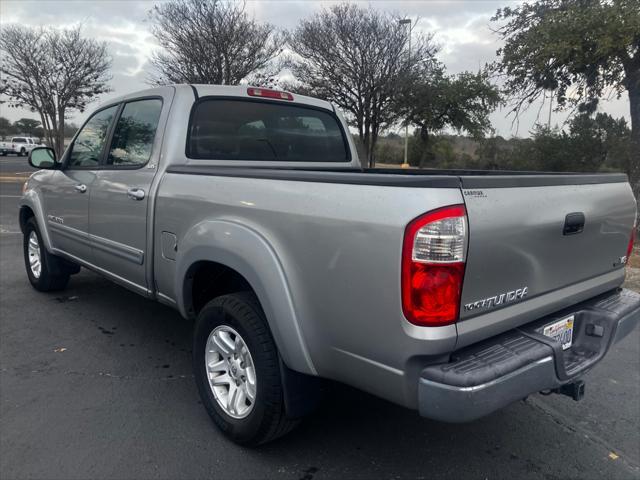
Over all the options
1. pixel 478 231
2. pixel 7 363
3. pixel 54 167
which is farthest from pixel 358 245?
pixel 54 167

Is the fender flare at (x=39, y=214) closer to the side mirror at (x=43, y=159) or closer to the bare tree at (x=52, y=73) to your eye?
the side mirror at (x=43, y=159)

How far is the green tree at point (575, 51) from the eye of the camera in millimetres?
9383

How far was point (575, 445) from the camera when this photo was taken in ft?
9.39

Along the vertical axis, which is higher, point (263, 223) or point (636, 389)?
point (263, 223)

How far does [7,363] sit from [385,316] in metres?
3.10

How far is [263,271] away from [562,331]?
1.48 m

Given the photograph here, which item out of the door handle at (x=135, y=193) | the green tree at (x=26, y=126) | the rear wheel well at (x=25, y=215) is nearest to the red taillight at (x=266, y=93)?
the door handle at (x=135, y=193)

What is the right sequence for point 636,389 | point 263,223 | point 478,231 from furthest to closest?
point 636,389 < point 263,223 < point 478,231

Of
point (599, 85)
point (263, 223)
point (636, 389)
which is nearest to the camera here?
point (263, 223)

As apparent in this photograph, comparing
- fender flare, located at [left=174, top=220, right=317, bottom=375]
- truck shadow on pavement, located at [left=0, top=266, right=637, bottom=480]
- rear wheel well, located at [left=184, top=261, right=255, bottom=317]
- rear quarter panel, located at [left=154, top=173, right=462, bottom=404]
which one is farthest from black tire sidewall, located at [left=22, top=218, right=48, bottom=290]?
rear quarter panel, located at [left=154, top=173, right=462, bottom=404]

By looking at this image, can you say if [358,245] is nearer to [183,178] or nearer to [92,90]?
[183,178]

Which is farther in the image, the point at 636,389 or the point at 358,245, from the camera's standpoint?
the point at 636,389

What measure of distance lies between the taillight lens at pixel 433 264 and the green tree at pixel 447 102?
18.3m

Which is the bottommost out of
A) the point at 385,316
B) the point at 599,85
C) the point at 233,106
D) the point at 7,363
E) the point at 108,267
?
the point at 7,363
